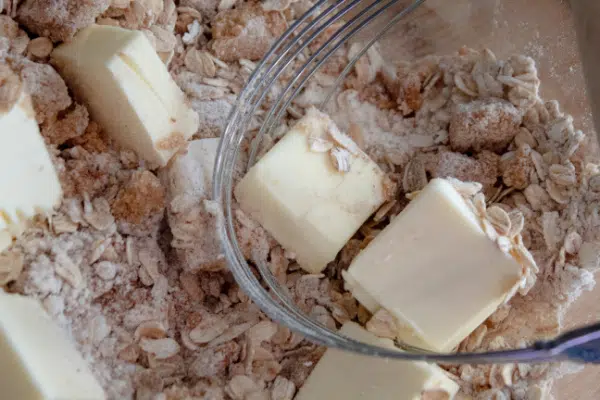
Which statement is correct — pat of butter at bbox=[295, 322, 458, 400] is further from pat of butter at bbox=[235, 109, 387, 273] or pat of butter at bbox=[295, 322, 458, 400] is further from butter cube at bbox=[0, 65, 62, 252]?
butter cube at bbox=[0, 65, 62, 252]

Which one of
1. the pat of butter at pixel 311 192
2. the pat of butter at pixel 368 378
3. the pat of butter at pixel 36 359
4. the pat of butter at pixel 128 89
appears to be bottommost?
the pat of butter at pixel 368 378

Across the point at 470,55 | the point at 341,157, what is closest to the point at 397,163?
the point at 341,157

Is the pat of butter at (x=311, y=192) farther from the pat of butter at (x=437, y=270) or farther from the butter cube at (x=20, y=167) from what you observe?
the butter cube at (x=20, y=167)

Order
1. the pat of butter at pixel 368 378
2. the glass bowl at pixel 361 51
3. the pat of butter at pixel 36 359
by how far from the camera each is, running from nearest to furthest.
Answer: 1. the pat of butter at pixel 36 359
2. the pat of butter at pixel 368 378
3. the glass bowl at pixel 361 51

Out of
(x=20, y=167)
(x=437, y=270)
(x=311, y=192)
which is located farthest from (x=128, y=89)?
(x=437, y=270)

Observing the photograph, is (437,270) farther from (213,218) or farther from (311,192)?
(213,218)

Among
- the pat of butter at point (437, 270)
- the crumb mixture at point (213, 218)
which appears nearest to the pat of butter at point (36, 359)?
the crumb mixture at point (213, 218)

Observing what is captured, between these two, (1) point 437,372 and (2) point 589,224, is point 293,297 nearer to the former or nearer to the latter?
(1) point 437,372
